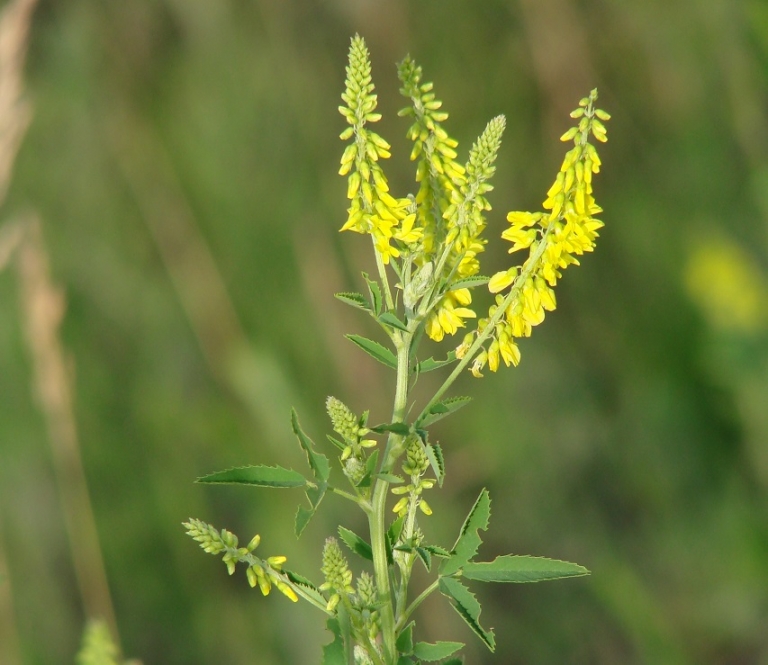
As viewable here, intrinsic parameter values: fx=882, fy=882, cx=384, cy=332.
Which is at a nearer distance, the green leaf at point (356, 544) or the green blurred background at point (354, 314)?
the green leaf at point (356, 544)

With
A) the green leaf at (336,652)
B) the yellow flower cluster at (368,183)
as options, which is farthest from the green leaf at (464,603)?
the yellow flower cluster at (368,183)

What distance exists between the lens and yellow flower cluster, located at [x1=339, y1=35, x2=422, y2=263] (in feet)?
3.27

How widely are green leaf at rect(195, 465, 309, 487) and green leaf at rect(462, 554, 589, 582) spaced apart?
0.75ft

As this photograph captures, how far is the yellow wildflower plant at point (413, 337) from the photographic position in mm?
978

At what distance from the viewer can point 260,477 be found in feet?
3.31

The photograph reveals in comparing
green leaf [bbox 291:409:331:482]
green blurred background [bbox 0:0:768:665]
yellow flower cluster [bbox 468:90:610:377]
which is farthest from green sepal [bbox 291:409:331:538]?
green blurred background [bbox 0:0:768:665]

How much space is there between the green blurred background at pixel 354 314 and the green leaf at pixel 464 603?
216cm

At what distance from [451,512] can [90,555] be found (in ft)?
4.64

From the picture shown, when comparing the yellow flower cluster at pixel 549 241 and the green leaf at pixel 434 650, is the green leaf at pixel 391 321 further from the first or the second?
the green leaf at pixel 434 650

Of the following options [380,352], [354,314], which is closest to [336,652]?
[380,352]

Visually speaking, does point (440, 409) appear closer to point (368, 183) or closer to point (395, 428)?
point (395, 428)

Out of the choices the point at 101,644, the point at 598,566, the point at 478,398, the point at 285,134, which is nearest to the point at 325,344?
the point at 478,398

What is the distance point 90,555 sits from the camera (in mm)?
3332

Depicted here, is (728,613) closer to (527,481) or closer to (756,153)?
(527,481)
